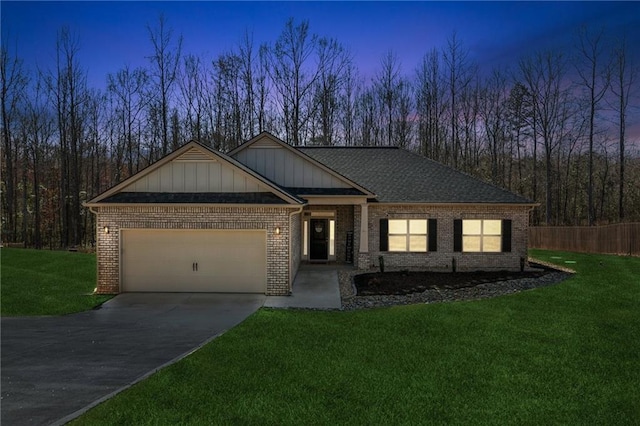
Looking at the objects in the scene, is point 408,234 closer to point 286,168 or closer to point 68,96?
point 286,168

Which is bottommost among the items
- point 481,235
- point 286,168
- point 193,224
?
point 481,235

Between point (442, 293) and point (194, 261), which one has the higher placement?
point (194, 261)

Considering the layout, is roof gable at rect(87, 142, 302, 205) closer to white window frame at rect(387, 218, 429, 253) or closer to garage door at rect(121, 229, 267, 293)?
garage door at rect(121, 229, 267, 293)

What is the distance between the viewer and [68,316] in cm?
1009

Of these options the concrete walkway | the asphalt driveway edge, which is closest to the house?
the concrete walkway

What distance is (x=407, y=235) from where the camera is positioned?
17797mm

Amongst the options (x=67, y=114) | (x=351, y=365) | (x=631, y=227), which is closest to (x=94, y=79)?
(x=67, y=114)

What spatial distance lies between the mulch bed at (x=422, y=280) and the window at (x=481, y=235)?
4.71 ft

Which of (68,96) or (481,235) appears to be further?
(68,96)

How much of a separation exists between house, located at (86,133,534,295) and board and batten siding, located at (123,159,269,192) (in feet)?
0.11

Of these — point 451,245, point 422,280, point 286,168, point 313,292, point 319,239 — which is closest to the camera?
point 313,292

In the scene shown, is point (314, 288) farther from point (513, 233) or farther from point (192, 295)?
point (513, 233)

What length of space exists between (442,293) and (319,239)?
25.1ft

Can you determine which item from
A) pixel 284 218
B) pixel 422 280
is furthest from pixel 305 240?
pixel 284 218
